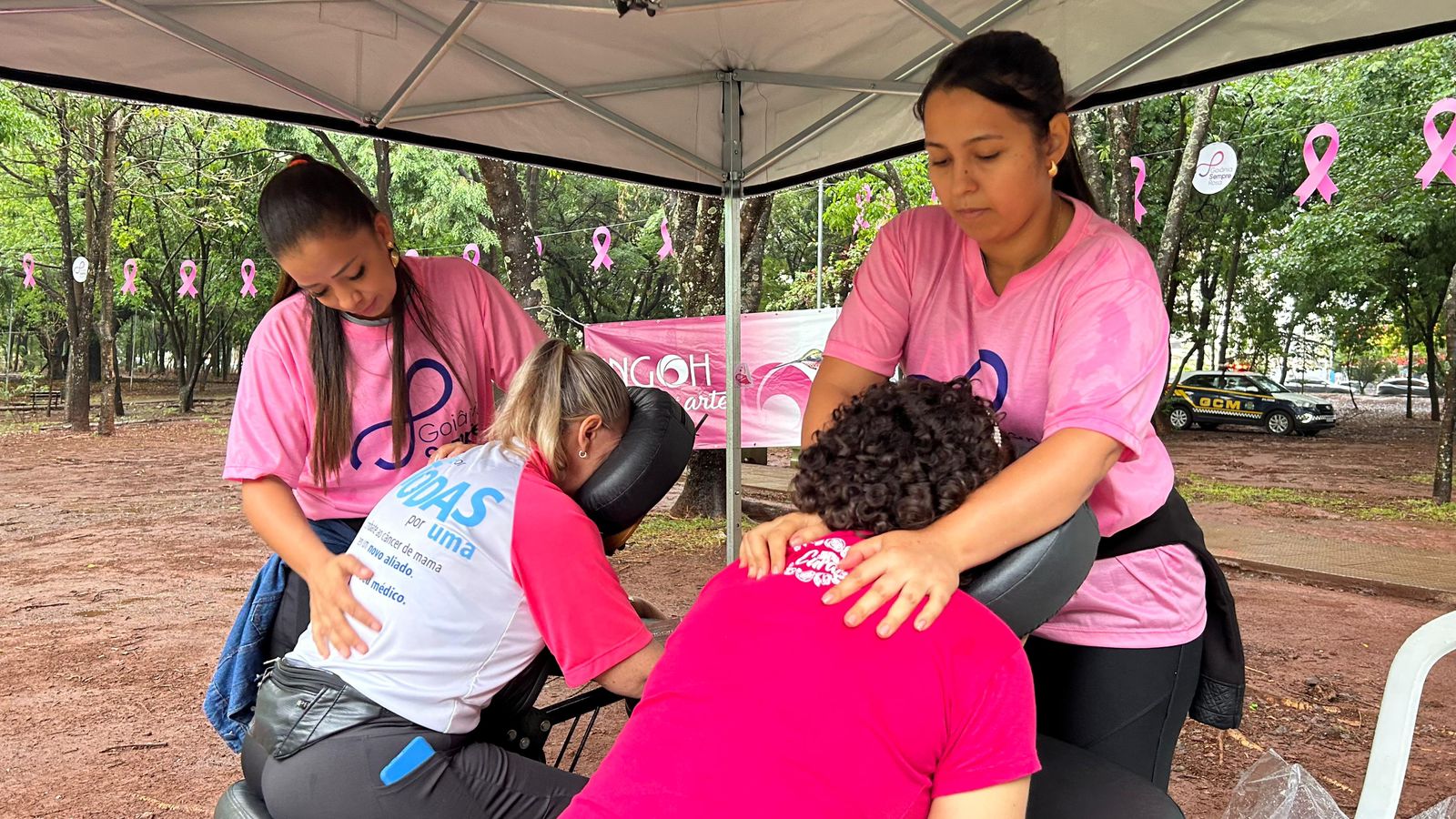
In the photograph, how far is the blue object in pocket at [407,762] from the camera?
1524 millimetres

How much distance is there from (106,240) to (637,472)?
16.7m

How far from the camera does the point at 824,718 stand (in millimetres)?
945

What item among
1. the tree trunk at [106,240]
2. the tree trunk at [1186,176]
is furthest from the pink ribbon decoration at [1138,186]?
the tree trunk at [106,240]

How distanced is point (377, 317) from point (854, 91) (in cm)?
201

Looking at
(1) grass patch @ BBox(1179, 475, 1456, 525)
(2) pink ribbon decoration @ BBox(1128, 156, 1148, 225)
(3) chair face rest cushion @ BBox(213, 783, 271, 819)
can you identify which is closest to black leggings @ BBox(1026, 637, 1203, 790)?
(3) chair face rest cushion @ BBox(213, 783, 271, 819)

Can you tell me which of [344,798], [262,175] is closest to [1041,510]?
[344,798]

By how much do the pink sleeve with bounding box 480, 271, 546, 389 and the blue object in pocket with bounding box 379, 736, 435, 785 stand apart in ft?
3.10

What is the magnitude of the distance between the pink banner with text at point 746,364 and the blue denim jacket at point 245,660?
4.17m

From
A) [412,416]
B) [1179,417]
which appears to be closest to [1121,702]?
[412,416]

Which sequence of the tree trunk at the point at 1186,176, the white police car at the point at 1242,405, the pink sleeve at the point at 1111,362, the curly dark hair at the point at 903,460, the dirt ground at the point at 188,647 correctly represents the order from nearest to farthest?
the curly dark hair at the point at 903,460 → the pink sleeve at the point at 1111,362 → the dirt ground at the point at 188,647 → the tree trunk at the point at 1186,176 → the white police car at the point at 1242,405

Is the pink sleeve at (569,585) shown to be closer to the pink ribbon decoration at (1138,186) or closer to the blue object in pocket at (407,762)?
Answer: the blue object in pocket at (407,762)

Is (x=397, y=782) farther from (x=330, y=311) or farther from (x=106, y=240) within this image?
(x=106, y=240)

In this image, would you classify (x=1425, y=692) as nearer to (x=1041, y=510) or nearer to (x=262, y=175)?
(x=1041, y=510)

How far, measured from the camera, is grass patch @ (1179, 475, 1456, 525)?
30.8 ft
